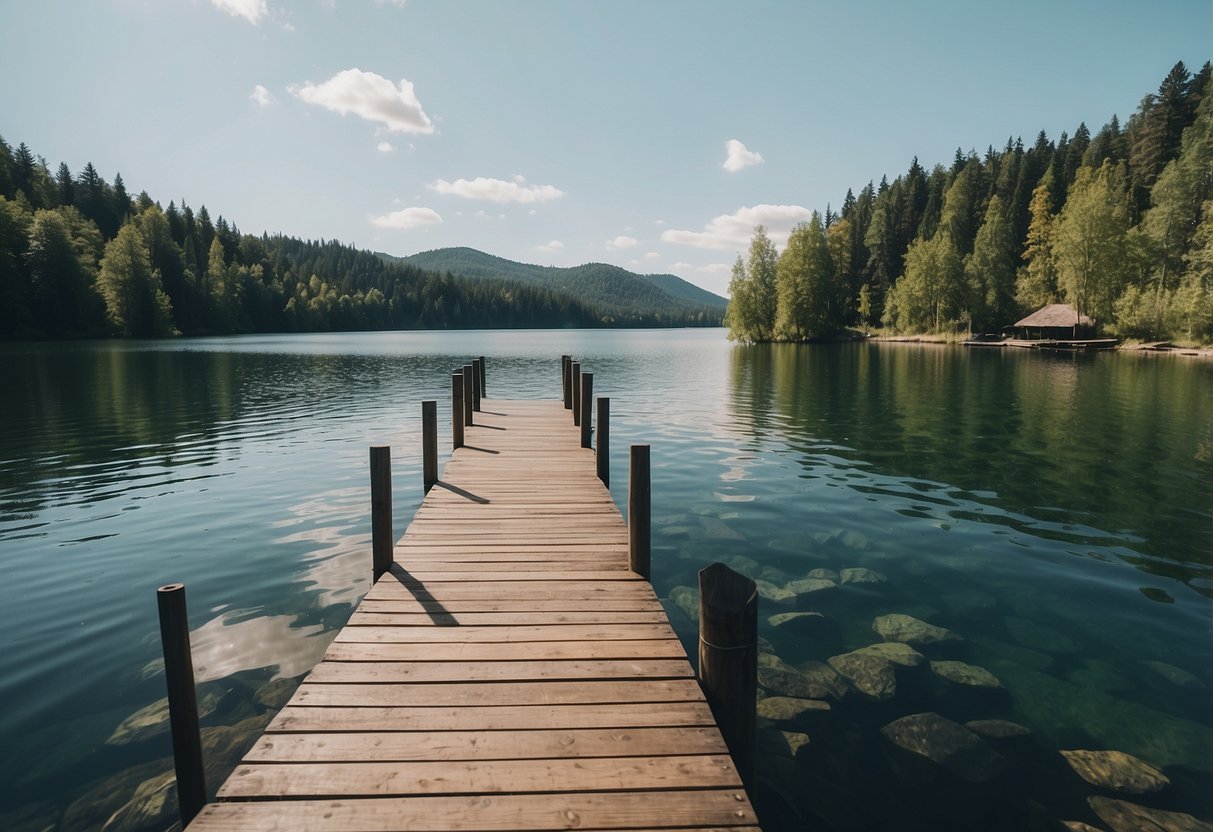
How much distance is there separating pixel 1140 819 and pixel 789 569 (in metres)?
5.12

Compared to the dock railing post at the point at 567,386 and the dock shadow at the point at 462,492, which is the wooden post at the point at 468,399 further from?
the dock shadow at the point at 462,492

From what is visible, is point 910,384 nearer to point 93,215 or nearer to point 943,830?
point 943,830

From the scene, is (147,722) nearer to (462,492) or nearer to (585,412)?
(462,492)

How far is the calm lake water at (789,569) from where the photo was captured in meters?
5.39

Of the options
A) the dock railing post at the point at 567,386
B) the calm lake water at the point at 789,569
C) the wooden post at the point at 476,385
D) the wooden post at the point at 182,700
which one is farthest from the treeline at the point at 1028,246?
the wooden post at the point at 182,700

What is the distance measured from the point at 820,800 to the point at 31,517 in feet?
47.3

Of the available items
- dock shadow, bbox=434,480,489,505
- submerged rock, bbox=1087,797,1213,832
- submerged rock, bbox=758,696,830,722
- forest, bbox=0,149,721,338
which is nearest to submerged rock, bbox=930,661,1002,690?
submerged rock, bbox=758,696,830,722

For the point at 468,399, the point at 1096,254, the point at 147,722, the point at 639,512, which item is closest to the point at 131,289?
the point at 468,399

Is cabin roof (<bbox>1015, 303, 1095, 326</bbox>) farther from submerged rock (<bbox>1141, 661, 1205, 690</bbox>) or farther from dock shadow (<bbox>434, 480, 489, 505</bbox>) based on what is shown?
dock shadow (<bbox>434, 480, 489, 505</bbox>)

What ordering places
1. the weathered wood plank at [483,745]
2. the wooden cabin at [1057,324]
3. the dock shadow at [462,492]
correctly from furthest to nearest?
the wooden cabin at [1057,324]
the dock shadow at [462,492]
the weathered wood plank at [483,745]

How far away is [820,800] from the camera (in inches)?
201

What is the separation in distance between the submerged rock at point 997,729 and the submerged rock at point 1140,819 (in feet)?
2.66

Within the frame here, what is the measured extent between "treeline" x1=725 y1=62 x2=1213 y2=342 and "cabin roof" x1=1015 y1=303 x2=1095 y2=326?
38.7 inches

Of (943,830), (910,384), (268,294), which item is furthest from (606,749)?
(268,294)
